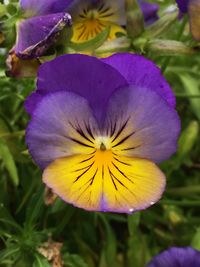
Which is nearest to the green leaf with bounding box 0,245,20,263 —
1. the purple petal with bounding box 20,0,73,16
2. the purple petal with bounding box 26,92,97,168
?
the purple petal with bounding box 26,92,97,168

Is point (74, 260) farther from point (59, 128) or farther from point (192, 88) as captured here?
point (192, 88)

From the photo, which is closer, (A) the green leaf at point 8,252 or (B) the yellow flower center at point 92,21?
(A) the green leaf at point 8,252

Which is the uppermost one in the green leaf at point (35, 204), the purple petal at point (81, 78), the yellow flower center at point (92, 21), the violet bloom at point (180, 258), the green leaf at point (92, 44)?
the purple petal at point (81, 78)

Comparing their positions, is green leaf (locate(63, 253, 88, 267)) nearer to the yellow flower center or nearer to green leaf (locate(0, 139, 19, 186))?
green leaf (locate(0, 139, 19, 186))

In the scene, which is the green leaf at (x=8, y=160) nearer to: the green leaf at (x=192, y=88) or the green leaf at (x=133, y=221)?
the green leaf at (x=133, y=221)

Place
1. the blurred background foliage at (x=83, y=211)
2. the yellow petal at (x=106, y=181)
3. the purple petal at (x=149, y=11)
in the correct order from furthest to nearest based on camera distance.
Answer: the purple petal at (x=149, y=11) → the blurred background foliage at (x=83, y=211) → the yellow petal at (x=106, y=181)

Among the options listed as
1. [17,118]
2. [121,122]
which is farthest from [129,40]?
[17,118]

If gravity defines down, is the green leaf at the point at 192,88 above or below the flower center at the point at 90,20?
below

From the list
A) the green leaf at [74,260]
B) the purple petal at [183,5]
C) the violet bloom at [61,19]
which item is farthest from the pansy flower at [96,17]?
the green leaf at [74,260]
